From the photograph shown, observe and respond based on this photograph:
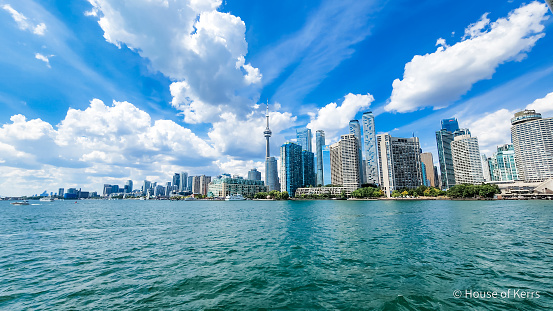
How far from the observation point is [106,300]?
49.5ft

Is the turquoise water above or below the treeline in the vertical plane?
below

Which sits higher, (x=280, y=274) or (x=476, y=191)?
(x=476, y=191)

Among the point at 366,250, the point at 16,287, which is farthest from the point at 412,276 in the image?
the point at 16,287

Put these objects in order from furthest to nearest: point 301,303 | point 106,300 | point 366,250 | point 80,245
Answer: point 80,245 < point 366,250 < point 106,300 < point 301,303

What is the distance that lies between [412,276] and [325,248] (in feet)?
38.8

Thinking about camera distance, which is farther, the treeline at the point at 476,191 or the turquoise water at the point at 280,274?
the treeline at the point at 476,191

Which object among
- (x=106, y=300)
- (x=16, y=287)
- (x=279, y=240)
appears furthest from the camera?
(x=279, y=240)

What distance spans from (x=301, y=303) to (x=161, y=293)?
9.58 m

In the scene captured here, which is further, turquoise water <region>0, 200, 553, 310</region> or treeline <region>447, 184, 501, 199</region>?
treeline <region>447, 184, 501, 199</region>

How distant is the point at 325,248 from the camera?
2911 centimetres

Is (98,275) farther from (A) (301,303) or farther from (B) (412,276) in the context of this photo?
(B) (412,276)

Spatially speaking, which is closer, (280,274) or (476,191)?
(280,274)

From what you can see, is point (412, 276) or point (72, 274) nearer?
point (412, 276)

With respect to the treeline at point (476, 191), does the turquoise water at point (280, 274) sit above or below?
below
